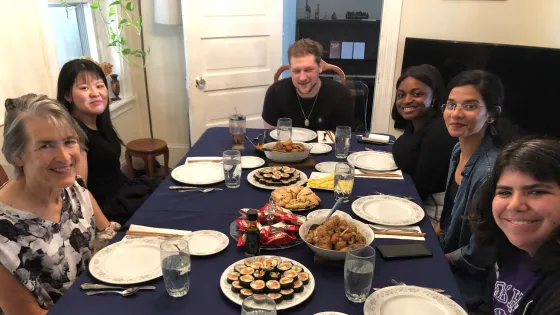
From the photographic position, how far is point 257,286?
1115mm

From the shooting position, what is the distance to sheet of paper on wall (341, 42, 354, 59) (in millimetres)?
5078

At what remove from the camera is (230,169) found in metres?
1.77

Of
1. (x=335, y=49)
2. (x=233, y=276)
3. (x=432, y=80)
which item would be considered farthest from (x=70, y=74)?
(x=335, y=49)

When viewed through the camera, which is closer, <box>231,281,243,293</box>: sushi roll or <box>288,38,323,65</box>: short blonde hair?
<box>231,281,243,293</box>: sushi roll

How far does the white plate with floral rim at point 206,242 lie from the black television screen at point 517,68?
8.34 ft

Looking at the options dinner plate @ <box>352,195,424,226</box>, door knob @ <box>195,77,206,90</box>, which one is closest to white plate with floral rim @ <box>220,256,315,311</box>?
dinner plate @ <box>352,195,424,226</box>

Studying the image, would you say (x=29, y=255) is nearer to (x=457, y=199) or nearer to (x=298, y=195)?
(x=298, y=195)

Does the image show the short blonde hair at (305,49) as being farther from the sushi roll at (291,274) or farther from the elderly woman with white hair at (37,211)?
the sushi roll at (291,274)

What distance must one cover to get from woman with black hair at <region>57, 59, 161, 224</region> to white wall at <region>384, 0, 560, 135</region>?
7.75 ft

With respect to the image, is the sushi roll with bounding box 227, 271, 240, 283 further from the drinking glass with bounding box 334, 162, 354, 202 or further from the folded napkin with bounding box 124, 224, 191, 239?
the drinking glass with bounding box 334, 162, 354, 202

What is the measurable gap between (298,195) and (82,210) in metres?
0.80

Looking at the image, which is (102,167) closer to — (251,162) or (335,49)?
(251,162)

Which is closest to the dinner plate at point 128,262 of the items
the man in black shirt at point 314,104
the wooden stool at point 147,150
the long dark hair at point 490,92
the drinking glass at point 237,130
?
the drinking glass at point 237,130

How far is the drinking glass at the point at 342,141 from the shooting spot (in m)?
2.11
